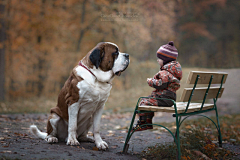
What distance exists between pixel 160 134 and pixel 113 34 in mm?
9278

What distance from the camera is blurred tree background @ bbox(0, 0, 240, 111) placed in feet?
40.4

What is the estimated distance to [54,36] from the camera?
42.1 feet

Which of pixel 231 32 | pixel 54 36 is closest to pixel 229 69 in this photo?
pixel 231 32

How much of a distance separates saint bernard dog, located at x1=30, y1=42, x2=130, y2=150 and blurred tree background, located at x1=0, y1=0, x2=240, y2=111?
930 centimetres

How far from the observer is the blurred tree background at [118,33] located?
484 inches

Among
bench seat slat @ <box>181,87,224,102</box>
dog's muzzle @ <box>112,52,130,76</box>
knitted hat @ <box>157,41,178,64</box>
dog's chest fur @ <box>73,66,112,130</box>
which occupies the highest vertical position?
knitted hat @ <box>157,41,178,64</box>

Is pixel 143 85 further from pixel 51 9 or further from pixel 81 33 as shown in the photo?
pixel 51 9

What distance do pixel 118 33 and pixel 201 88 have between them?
10565mm

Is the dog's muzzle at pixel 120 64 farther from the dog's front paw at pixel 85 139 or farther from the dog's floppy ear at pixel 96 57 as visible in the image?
the dog's front paw at pixel 85 139

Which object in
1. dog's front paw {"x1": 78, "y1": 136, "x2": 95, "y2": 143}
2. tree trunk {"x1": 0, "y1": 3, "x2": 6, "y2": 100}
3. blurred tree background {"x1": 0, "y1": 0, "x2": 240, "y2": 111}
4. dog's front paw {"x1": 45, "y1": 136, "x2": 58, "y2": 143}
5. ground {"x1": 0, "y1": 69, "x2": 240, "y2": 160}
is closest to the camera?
ground {"x1": 0, "y1": 69, "x2": 240, "y2": 160}

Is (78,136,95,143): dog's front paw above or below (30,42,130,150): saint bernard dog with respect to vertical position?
below

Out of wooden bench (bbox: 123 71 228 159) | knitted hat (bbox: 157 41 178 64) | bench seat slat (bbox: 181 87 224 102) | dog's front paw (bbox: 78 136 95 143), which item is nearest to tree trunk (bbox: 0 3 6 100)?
dog's front paw (bbox: 78 136 95 143)

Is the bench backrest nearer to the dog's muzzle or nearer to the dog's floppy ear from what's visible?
the dog's muzzle

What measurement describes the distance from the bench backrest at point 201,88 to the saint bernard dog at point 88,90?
3.00 feet
